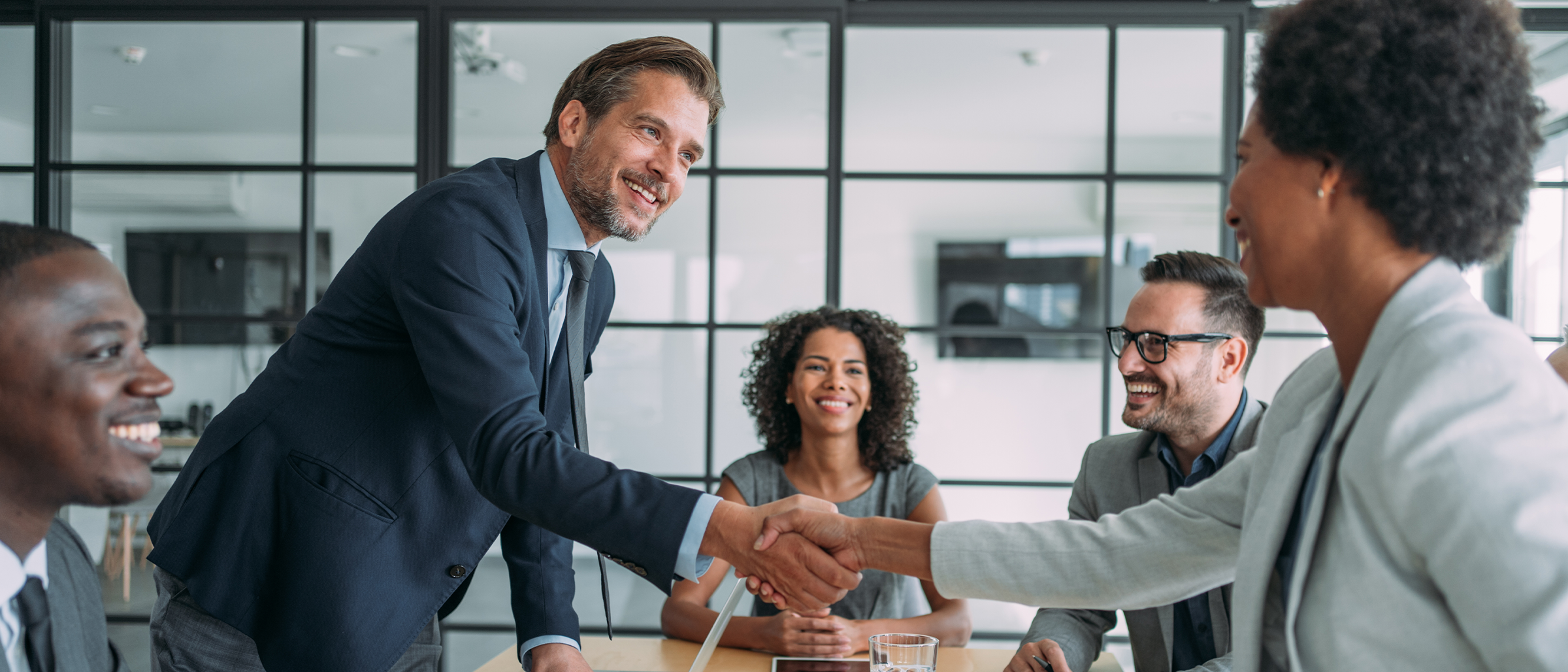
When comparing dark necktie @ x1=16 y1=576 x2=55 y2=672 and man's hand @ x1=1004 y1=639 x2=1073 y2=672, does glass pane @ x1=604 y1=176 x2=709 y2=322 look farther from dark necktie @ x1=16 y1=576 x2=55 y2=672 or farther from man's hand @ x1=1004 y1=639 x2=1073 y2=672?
dark necktie @ x1=16 y1=576 x2=55 y2=672

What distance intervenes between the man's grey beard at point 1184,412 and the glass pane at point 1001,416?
1.39 metres

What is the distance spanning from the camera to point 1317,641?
0.89 metres

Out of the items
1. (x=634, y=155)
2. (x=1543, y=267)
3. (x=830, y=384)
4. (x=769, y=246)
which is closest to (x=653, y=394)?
(x=769, y=246)

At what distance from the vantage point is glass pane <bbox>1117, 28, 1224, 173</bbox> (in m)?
3.40

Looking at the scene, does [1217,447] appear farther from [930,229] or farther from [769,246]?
[769,246]

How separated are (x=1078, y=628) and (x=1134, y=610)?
119 mm

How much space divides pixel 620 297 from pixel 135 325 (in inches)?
104

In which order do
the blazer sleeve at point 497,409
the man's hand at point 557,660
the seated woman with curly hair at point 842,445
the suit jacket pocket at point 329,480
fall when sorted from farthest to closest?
the seated woman with curly hair at point 842,445 < the man's hand at point 557,660 < the suit jacket pocket at point 329,480 < the blazer sleeve at point 497,409

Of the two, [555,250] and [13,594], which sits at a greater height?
[555,250]

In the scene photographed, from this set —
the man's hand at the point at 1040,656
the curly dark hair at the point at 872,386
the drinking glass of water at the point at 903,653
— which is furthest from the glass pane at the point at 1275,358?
the drinking glass of water at the point at 903,653

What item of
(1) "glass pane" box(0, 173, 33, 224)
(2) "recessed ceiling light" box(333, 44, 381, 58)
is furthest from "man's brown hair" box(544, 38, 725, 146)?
(1) "glass pane" box(0, 173, 33, 224)

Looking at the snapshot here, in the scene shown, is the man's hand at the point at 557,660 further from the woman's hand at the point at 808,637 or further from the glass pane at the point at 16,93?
the glass pane at the point at 16,93

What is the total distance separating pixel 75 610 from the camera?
940mm

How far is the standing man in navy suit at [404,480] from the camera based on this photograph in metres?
1.41
